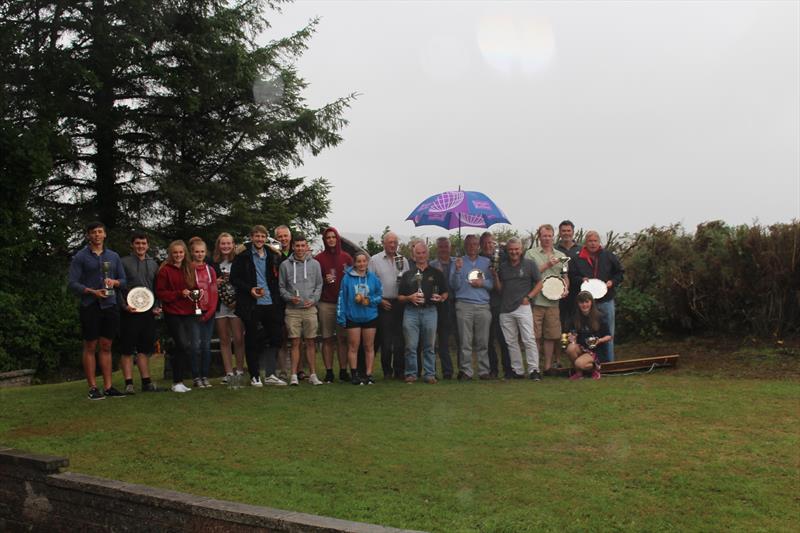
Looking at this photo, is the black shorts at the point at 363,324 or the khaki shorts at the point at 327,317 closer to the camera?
the black shorts at the point at 363,324

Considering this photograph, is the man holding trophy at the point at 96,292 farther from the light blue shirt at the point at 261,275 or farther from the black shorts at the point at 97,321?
the light blue shirt at the point at 261,275

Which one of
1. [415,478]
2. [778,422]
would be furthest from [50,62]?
[778,422]

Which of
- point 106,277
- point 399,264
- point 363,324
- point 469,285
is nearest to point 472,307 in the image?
point 469,285

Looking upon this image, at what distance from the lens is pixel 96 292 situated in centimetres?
839

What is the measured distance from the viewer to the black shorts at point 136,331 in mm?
8883

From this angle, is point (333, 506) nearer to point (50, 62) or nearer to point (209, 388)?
point (209, 388)

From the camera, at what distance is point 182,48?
58.0 feet

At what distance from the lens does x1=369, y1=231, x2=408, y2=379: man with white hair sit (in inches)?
407

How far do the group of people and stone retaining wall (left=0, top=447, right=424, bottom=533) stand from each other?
3265 millimetres

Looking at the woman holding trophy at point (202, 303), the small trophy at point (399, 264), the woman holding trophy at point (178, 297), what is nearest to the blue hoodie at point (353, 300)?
the small trophy at point (399, 264)

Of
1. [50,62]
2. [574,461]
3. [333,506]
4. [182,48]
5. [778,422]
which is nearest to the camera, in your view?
[333,506]

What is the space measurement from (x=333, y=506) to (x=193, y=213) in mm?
14325

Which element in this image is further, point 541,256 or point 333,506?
point 541,256

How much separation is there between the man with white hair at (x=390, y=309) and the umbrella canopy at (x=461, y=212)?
6.22ft
